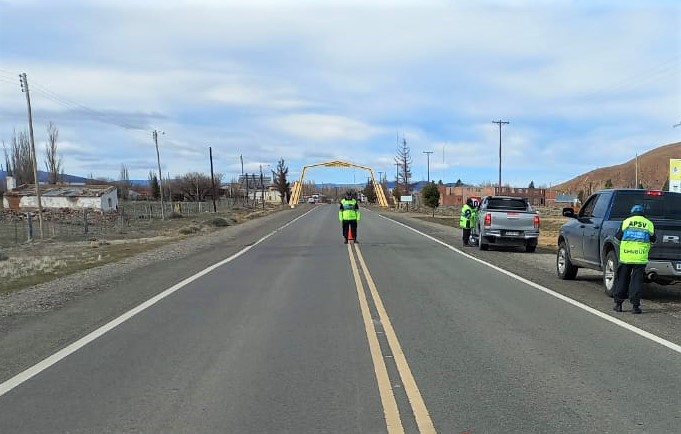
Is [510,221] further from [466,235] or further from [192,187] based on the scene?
[192,187]

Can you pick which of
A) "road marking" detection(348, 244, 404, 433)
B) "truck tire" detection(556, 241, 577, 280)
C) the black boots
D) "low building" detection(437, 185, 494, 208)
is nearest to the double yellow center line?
"road marking" detection(348, 244, 404, 433)

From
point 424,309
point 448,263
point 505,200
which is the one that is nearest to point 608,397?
point 424,309

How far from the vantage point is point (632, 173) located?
145500 mm

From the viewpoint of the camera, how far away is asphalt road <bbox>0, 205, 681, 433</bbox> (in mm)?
4824

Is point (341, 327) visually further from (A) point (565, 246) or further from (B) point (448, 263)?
(B) point (448, 263)

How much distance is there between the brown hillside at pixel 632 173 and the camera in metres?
133

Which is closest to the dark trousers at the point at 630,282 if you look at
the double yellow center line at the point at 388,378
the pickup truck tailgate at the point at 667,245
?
the pickup truck tailgate at the point at 667,245

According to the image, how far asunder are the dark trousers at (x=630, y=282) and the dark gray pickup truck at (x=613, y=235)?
639mm

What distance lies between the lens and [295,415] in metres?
4.86

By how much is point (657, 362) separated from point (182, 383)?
4.81 m

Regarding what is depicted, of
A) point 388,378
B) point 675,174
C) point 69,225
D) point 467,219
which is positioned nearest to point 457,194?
point 69,225

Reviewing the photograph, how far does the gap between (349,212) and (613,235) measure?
12729 millimetres

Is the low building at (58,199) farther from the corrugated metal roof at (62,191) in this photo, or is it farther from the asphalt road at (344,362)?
the asphalt road at (344,362)

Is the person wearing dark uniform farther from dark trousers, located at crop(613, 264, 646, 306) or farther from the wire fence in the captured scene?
the wire fence
